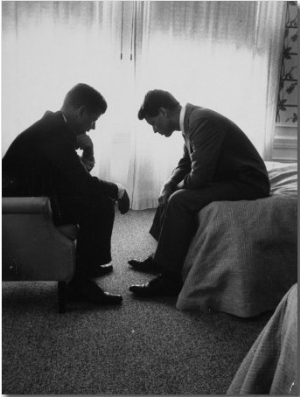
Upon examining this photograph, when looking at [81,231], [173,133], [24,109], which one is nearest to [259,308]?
[81,231]

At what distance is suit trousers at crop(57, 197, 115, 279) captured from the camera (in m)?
1.24

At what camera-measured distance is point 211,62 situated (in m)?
1.70

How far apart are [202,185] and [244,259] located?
323 millimetres

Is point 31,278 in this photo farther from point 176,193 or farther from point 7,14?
point 7,14

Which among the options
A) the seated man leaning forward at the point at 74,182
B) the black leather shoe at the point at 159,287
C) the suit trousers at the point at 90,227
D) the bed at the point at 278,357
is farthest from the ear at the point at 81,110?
the bed at the point at 278,357

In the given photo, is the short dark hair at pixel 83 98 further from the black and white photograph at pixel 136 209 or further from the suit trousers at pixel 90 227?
the suit trousers at pixel 90 227

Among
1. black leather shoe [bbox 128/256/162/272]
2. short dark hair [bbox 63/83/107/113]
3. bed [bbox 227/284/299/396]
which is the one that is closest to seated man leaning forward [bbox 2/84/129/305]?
short dark hair [bbox 63/83/107/113]

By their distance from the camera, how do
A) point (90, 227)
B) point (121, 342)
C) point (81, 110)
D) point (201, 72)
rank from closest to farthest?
point (121, 342) → point (81, 110) → point (90, 227) → point (201, 72)

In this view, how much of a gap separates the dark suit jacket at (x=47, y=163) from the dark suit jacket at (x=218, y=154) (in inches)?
15.5

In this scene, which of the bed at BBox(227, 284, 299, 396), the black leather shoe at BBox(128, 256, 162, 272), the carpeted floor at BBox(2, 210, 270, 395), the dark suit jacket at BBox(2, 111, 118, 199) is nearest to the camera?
the bed at BBox(227, 284, 299, 396)

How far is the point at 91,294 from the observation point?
1271 millimetres

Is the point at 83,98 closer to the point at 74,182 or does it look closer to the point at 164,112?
the point at 74,182

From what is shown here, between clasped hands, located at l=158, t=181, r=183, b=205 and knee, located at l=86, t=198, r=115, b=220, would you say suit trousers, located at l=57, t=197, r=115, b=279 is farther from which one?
clasped hands, located at l=158, t=181, r=183, b=205

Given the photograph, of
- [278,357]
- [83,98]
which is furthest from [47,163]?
[278,357]
